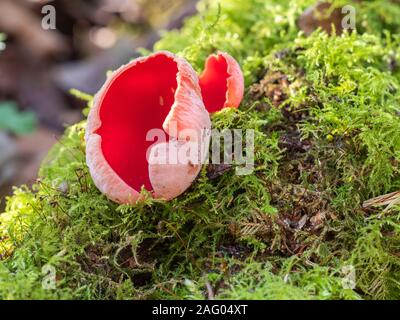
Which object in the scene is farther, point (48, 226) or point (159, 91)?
point (159, 91)

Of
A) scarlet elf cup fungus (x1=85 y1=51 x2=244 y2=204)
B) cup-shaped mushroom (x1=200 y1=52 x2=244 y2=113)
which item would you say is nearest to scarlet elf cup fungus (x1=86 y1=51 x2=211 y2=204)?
scarlet elf cup fungus (x1=85 y1=51 x2=244 y2=204)

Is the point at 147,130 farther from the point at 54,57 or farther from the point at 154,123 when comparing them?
the point at 54,57

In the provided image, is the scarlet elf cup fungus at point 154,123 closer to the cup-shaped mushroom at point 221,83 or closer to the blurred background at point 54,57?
the cup-shaped mushroom at point 221,83

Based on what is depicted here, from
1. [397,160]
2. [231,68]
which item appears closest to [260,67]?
[231,68]
